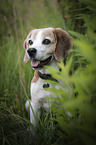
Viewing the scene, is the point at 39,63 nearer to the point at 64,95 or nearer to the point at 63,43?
the point at 63,43

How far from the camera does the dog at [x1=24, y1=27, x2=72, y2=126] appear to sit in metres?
1.51

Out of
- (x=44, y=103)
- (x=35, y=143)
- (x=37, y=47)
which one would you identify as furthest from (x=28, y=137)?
(x=37, y=47)

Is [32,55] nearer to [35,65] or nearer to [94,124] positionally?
[35,65]

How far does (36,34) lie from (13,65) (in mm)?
1159

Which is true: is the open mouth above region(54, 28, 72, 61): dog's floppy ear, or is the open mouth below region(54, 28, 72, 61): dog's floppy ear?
below

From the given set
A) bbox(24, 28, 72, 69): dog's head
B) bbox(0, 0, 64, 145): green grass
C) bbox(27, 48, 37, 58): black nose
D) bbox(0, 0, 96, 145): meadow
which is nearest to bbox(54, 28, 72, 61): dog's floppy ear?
bbox(24, 28, 72, 69): dog's head

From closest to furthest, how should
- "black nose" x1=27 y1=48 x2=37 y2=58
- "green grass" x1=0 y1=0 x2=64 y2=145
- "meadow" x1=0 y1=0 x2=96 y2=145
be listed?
"meadow" x1=0 y1=0 x2=96 y2=145
"green grass" x1=0 y1=0 x2=64 y2=145
"black nose" x1=27 y1=48 x2=37 y2=58

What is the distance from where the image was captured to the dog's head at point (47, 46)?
1497 mm

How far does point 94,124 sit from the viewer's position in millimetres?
655

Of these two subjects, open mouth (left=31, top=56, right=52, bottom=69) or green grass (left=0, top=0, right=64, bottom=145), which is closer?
green grass (left=0, top=0, right=64, bottom=145)

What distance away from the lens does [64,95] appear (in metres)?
0.90

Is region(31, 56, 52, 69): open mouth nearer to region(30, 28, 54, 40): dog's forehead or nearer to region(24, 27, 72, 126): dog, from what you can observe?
region(24, 27, 72, 126): dog

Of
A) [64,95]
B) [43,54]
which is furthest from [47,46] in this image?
[64,95]

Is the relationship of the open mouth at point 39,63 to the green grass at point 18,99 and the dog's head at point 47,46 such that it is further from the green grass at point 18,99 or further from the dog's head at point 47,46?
the green grass at point 18,99
